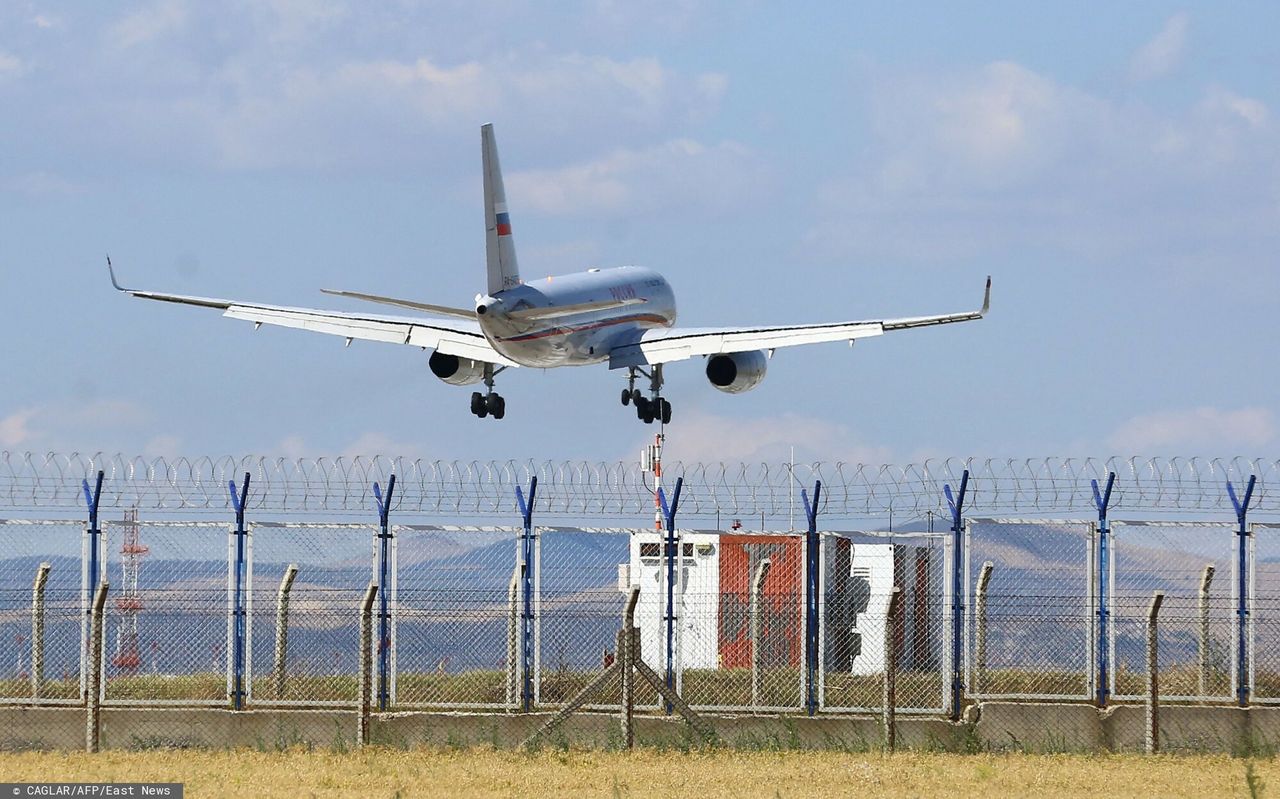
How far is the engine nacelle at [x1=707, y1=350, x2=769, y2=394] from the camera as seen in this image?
169ft

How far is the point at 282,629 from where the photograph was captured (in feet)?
81.3

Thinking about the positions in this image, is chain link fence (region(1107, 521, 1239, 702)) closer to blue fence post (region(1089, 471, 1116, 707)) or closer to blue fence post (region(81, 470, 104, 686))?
blue fence post (region(1089, 471, 1116, 707))

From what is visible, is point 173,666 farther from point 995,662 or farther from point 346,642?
point 346,642

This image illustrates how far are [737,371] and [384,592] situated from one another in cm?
2874

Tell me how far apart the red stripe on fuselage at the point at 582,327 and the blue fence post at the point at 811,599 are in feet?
78.0

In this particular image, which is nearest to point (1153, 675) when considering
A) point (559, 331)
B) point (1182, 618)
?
point (1182, 618)

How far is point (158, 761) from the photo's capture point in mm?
21109

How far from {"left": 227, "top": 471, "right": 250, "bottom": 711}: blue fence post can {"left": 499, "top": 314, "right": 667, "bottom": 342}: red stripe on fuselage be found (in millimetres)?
23010

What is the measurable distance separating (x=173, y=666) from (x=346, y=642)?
3938 cm

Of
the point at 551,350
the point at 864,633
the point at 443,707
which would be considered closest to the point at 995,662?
the point at 864,633

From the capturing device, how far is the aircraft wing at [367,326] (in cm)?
5081

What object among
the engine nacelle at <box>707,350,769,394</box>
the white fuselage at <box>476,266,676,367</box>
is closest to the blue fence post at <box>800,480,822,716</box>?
the white fuselage at <box>476,266,676,367</box>

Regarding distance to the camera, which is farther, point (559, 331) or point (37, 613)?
point (559, 331)

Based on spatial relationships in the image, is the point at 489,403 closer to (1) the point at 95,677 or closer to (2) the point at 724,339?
(2) the point at 724,339
